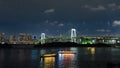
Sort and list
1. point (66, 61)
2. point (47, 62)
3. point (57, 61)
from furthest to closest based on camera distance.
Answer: point (66, 61)
point (57, 61)
point (47, 62)

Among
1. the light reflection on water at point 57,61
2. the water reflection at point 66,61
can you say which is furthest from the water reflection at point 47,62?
the water reflection at point 66,61

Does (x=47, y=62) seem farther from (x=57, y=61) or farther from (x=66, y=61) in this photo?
(x=66, y=61)

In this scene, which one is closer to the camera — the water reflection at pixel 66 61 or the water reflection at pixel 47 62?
the water reflection at pixel 47 62

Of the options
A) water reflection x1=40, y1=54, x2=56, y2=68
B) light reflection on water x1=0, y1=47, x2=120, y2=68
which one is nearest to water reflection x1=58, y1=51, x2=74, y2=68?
light reflection on water x1=0, y1=47, x2=120, y2=68

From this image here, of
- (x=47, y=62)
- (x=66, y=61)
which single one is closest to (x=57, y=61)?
(x=66, y=61)

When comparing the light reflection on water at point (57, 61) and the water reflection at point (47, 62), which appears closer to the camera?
the water reflection at point (47, 62)

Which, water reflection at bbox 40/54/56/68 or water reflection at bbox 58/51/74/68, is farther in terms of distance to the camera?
water reflection at bbox 58/51/74/68

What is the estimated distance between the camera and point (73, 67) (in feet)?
170

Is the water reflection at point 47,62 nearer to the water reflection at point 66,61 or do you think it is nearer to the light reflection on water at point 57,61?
the light reflection on water at point 57,61

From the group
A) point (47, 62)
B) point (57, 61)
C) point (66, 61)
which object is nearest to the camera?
point (47, 62)

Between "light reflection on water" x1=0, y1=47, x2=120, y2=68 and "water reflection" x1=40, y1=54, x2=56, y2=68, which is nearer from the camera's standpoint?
"water reflection" x1=40, y1=54, x2=56, y2=68

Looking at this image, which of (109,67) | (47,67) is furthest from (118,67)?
(47,67)

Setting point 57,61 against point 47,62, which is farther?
point 57,61

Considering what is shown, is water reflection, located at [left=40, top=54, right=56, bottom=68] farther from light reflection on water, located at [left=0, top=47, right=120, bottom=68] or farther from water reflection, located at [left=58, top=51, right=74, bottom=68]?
water reflection, located at [left=58, top=51, right=74, bottom=68]
